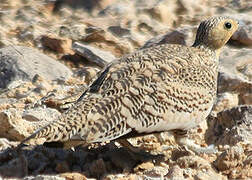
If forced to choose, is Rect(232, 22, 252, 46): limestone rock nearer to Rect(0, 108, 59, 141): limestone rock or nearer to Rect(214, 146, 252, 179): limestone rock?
Rect(0, 108, 59, 141): limestone rock

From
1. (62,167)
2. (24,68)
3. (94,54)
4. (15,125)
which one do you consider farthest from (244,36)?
(62,167)

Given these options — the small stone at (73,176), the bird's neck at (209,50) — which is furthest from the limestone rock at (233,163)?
the bird's neck at (209,50)

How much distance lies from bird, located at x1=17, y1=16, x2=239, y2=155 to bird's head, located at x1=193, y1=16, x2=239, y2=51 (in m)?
0.46

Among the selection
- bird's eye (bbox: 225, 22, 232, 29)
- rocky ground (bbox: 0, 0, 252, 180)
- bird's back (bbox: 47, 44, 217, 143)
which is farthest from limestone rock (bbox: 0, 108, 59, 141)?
bird's eye (bbox: 225, 22, 232, 29)

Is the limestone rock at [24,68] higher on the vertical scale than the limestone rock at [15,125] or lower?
lower

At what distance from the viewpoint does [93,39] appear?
39.5 ft

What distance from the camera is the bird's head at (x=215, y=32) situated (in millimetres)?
7359

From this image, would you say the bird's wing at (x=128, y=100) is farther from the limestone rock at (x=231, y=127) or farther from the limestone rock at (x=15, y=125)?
the limestone rock at (x=15, y=125)

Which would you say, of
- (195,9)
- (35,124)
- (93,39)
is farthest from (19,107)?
(195,9)

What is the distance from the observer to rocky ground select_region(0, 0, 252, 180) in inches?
228

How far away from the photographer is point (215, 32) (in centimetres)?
747

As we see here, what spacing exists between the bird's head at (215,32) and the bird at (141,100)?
18.2 inches

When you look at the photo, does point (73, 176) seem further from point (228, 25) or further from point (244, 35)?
point (244, 35)

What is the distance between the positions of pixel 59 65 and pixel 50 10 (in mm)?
3268
